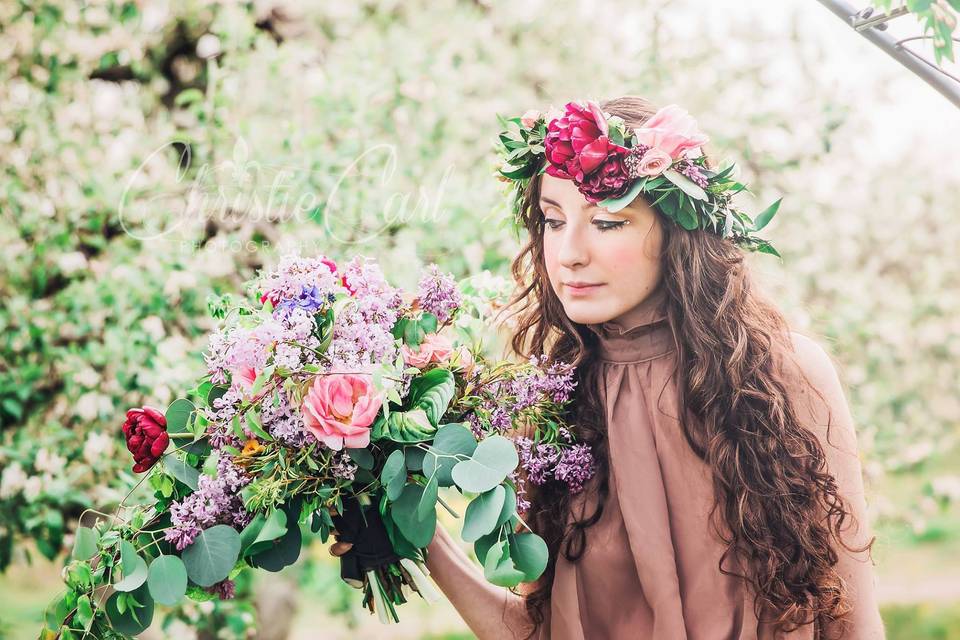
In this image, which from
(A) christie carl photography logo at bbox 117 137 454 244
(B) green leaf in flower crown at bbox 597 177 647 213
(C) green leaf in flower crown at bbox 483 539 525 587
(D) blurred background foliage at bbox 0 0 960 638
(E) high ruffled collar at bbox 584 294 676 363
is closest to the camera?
(C) green leaf in flower crown at bbox 483 539 525 587

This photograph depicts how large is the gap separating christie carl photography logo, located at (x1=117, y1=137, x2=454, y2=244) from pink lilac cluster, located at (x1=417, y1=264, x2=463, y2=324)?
55.7 inches

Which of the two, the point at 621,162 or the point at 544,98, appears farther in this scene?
the point at 544,98

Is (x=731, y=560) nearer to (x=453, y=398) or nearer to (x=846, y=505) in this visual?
(x=846, y=505)

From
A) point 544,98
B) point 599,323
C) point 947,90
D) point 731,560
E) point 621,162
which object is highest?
point 947,90

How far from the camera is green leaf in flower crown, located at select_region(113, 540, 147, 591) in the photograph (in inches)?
53.9

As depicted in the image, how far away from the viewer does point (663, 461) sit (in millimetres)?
1646

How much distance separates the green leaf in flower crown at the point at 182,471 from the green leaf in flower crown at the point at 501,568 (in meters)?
0.50

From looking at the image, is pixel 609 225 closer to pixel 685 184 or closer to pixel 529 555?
pixel 685 184

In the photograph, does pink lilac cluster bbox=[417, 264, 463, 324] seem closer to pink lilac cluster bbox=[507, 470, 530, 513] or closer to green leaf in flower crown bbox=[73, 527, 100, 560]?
pink lilac cluster bbox=[507, 470, 530, 513]

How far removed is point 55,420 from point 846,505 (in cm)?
240

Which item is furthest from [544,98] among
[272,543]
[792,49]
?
[272,543]

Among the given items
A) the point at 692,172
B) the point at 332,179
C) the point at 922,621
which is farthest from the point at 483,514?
the point at 922,621

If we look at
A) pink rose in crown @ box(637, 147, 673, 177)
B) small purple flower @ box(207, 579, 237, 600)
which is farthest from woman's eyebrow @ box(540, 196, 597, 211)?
small purple flower @ box(207, 579, 237, 600)

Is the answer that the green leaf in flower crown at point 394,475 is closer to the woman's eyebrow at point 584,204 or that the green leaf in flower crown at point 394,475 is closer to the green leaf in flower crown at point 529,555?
the green leaf in flower crown at point 529,555
